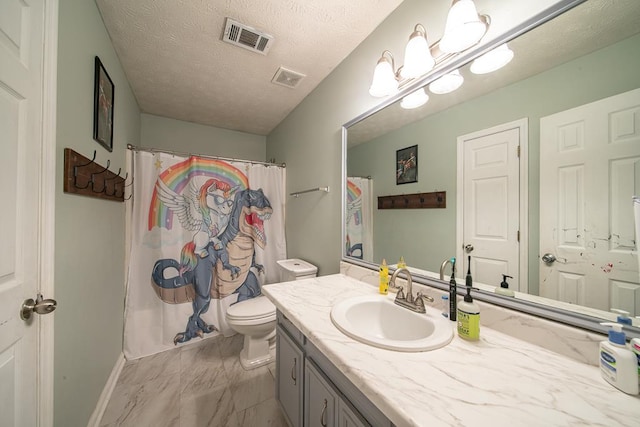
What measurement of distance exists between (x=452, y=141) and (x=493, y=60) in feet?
0.97

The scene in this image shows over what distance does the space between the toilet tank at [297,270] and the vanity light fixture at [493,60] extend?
155 cm

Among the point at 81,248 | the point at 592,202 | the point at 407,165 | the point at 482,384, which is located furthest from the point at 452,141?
the point at 81,248

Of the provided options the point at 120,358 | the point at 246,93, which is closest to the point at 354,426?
the point at 120,358

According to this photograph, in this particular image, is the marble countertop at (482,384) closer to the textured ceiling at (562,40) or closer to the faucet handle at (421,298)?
the faucet handle at (421,298)

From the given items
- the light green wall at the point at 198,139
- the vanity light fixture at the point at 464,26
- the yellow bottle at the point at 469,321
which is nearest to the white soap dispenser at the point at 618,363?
the yellow bottle at the point at 469,321

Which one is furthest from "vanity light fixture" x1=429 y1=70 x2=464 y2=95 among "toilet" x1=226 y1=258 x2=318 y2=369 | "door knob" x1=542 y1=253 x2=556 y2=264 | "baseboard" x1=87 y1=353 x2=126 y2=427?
"baseboard" x1=87 y1=353 x2=126 y2=427

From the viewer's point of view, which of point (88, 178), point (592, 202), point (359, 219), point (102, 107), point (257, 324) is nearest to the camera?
point (592, 202)

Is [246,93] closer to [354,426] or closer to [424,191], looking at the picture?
[424,191]

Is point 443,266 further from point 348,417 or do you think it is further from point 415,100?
point 415,100

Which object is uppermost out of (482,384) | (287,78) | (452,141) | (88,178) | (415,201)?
(287,78)

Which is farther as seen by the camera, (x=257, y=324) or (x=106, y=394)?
(x=257, y=324)

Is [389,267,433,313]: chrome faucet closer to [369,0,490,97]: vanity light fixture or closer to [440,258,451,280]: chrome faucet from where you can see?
[440,258,451,280]: chrome faucet

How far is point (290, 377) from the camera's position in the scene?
1.05 metres

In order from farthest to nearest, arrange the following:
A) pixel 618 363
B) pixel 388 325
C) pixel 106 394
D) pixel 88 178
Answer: pixel 106 394, pixel 88 178, pixel 388 325, pixel 618 363
